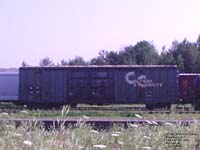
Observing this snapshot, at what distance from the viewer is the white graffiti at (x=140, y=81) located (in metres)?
38.8

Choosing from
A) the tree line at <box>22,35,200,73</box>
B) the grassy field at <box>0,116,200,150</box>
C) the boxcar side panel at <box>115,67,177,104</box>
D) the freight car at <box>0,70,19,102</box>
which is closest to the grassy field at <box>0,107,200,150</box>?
the grassy field at <box>0,116,200,150</box>

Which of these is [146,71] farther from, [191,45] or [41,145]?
[191,45]

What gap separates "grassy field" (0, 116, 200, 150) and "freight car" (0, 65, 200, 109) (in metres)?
29.2

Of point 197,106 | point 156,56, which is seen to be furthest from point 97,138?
point 156,56

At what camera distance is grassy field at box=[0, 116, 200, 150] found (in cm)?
722

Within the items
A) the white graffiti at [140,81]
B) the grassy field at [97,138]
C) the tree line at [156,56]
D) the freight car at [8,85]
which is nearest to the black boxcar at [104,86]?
the white graffiti at [140,81]

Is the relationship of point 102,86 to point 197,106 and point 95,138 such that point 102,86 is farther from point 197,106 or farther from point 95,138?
point 95,138

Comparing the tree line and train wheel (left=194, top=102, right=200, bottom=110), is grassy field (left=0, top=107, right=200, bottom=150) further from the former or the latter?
the tree line

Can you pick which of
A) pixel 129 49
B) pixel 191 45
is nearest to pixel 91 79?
pixel 191 45

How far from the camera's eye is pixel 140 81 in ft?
128

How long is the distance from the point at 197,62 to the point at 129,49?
70.3ft

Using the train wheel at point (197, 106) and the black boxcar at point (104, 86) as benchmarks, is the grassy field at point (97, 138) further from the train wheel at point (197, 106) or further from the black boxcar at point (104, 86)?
the black boxcar at point (104, 86)

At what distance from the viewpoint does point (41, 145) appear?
7062 mm

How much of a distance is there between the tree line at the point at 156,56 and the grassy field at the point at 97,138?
7637 cm
